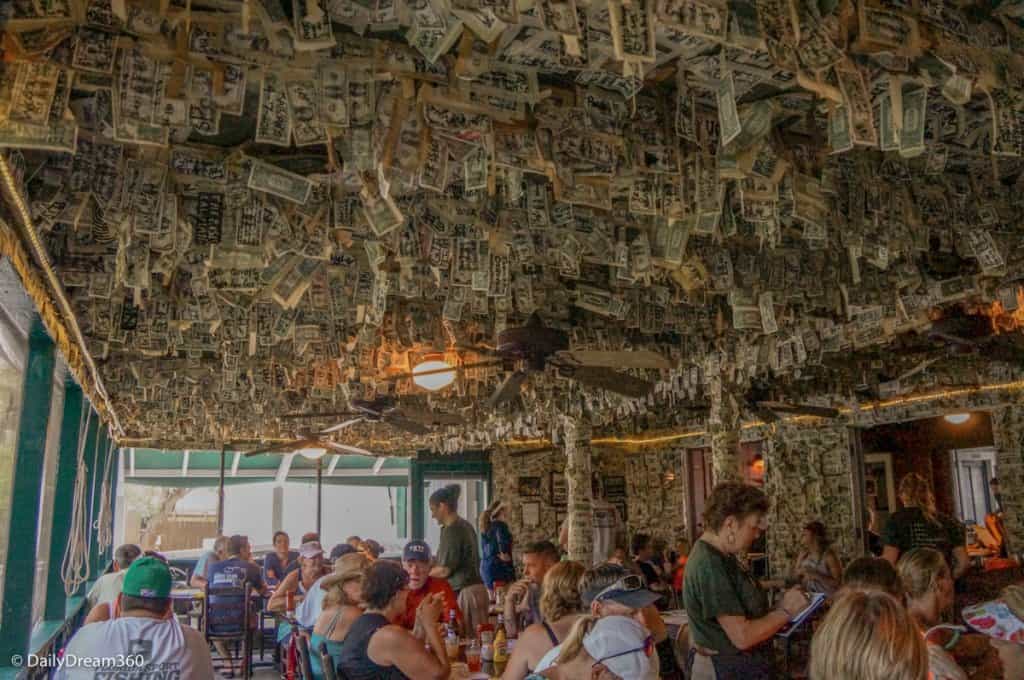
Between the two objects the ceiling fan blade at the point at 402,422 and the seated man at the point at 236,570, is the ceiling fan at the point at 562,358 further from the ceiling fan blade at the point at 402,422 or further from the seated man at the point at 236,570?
the seated man at the point at 236,570

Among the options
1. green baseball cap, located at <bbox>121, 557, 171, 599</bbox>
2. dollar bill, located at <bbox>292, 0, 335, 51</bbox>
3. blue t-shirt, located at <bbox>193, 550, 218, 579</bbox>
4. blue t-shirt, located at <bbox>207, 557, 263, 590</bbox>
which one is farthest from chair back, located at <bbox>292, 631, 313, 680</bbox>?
blue t-shirt, located at <bbox>193, 550, 218, 579</bbox>

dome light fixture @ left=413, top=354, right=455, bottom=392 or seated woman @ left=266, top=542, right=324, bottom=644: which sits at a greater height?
dome light fixture @ left=413, top=354, right=455, bottom=392

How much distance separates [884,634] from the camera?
6.59 feet

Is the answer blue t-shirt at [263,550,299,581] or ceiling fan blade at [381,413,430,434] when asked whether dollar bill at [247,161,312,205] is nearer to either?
ceiling fan blade at [381,413,430,434]

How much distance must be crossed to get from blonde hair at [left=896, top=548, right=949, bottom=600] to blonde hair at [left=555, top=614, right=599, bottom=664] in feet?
4.48

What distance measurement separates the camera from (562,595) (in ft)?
12.0

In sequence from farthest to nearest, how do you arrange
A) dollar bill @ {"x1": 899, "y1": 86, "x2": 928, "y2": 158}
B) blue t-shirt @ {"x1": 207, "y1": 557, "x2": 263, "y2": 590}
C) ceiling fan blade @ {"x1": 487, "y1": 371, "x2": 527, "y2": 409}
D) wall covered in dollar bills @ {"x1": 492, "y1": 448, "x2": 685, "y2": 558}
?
wall covered in dollar bills @ {"x1": 492, "y1": 448, "x2": 685, "y2": 558}, blue t-shirt @ {"x1": 207, "y1": 557, "x2": 263, "y2": 590}, ceiling fan blade @ {"x1": 487, "y1": 371, "x2": 527, "y2": 409}, dollar bill @ {"x1": 899, "y1": 86, "x2": 928, "y2": 158}

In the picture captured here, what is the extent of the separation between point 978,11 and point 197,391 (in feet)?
27.3

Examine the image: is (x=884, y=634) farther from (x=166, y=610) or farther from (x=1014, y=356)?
(x=1014, y=356)

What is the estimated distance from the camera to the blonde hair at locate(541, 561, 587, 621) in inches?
143

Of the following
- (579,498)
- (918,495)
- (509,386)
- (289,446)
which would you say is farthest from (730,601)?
(289,446)

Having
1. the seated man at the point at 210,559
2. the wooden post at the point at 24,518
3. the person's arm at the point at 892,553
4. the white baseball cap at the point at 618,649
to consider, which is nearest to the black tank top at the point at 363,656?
the white baseball cap at the point at 618,649

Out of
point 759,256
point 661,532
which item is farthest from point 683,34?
point 661,532

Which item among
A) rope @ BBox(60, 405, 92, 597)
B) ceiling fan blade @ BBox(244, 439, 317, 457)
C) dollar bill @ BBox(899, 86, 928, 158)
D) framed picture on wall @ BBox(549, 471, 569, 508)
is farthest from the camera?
framed picture on wall @ BBox(549, 471, 569, 508)
